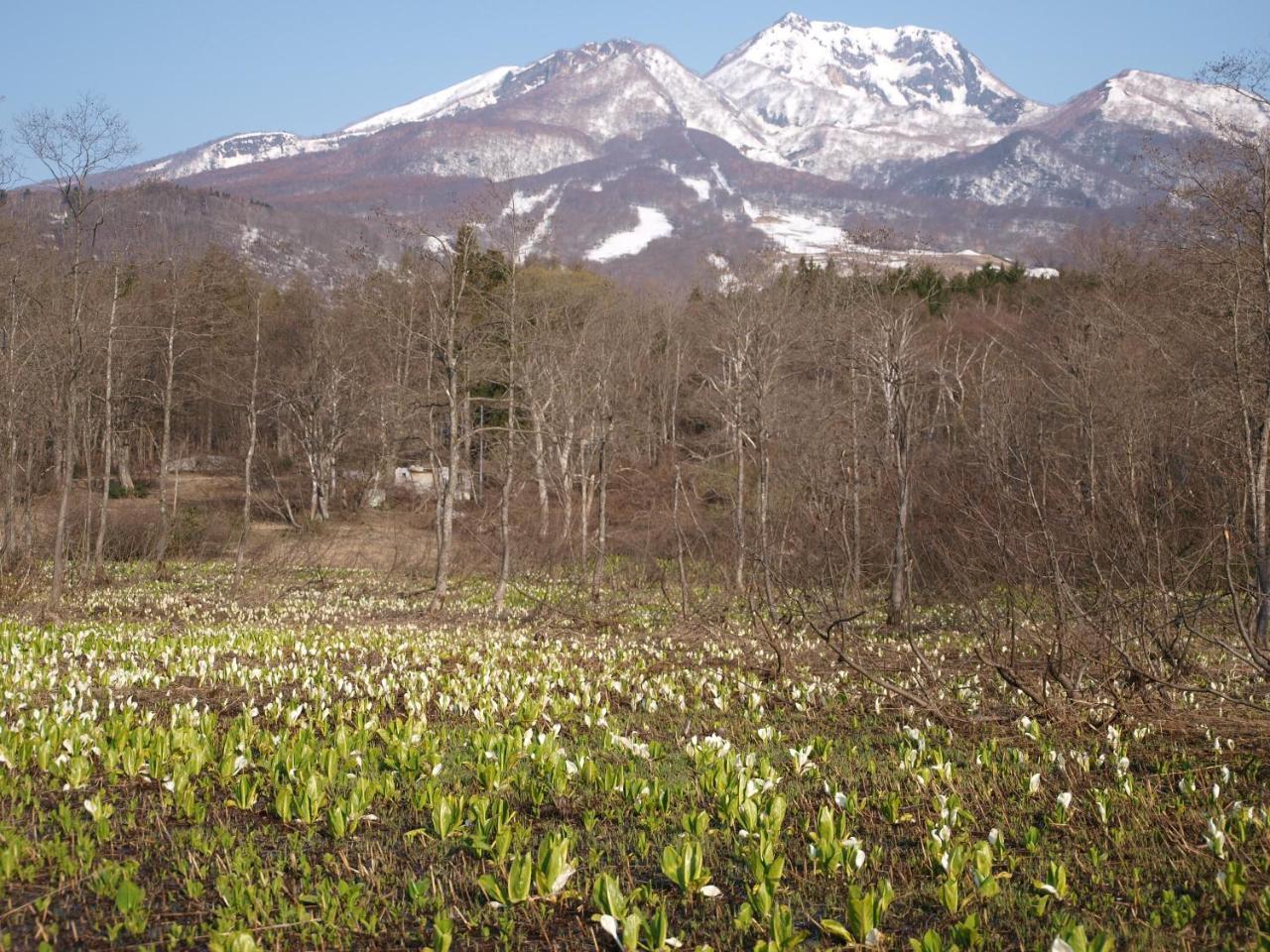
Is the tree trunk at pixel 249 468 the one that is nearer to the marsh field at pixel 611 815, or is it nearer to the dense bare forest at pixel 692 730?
the dense bare forest at pixel 692 730

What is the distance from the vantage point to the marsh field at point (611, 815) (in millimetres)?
4293

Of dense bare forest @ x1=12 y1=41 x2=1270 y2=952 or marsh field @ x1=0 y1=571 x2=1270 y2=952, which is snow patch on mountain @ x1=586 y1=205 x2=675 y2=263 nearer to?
Result: dense bare forest @ x1=12 y1=41 x2=1270 y2=952

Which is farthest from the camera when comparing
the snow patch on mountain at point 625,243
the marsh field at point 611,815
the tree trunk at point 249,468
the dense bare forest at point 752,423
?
the snow patch on mountain at point 625,243

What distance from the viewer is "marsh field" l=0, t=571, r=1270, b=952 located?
4.29 metres

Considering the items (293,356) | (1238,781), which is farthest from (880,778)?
(293,356)

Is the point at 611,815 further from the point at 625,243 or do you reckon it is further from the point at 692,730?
the point at 625,243

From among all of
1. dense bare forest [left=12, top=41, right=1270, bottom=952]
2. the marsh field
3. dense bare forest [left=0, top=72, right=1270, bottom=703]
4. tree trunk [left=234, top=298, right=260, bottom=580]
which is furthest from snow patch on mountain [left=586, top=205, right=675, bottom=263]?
the marsh field

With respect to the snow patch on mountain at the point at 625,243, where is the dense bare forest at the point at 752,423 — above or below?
below

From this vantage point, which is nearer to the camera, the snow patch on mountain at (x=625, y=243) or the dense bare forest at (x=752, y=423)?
the dense bare forest at (x=752, y=423)

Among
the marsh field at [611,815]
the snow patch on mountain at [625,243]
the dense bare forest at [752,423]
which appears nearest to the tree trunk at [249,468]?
the dense bare forest at [752,423]

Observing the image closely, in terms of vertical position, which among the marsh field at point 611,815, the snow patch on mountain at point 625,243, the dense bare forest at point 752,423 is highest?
the snow patch on mountain at point 625,243

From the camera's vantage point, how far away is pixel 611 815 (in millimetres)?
5828

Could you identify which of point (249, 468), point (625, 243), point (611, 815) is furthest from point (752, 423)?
point (625, 243)

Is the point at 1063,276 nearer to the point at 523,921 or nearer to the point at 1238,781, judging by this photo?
the point at 1238,781
